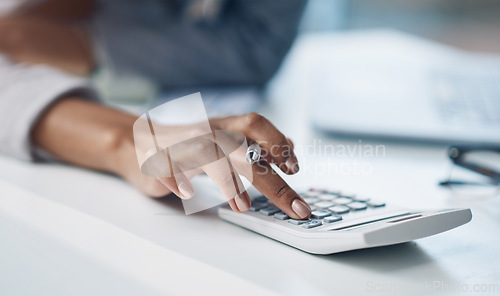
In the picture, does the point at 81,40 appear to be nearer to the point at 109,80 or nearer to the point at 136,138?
the point at 109,80

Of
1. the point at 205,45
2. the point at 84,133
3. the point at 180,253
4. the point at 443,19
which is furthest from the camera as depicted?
the point at 443,19

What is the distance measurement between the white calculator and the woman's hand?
0.01m

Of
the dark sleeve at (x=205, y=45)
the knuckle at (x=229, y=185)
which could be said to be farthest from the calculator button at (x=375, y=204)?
the dark sleeve at (x=205, y=45)

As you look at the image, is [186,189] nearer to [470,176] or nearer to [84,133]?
[84,133]

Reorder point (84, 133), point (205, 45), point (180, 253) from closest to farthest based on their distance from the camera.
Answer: point (180, 253), point (84, 133), point (205, 45)

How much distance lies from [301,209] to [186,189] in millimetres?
93

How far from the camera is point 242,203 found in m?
0.35

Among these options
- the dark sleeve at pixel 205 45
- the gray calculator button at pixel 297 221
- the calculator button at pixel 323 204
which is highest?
the dark sleeve at pixel 205 45

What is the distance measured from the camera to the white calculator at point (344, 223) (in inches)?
11.6

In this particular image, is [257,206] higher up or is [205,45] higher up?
[205,45]

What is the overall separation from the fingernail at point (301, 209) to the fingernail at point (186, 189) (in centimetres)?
8

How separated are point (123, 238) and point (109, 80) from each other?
52cm

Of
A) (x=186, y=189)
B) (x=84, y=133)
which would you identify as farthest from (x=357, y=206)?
(x=84, y=133)

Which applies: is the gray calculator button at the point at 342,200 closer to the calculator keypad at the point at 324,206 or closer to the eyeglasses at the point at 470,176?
the calculator keypad at the point at 324,206
